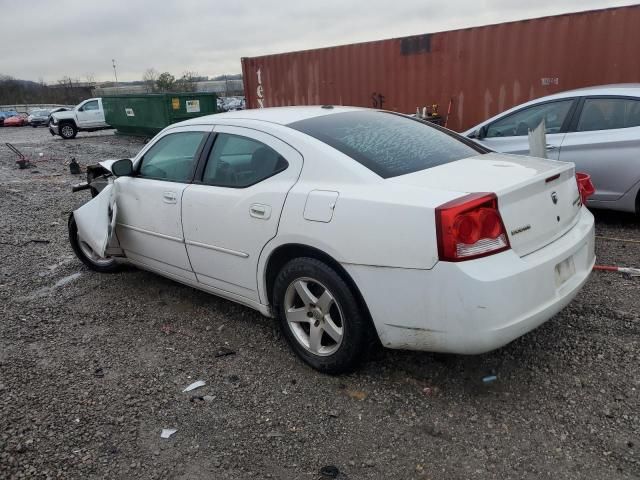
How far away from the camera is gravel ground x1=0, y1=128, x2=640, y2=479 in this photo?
2.39 m

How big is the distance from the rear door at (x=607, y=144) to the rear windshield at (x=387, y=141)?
2.50 m

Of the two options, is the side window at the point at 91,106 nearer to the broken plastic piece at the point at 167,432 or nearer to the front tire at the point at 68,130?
the front tire at the point at 68,130

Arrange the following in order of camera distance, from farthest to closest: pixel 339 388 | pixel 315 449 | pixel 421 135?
pixel 421 135 < pixel 339 388 < pixel 315 449

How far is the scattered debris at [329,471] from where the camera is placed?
2314 mm

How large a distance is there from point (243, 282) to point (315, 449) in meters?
1.24

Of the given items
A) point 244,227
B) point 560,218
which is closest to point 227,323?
point 244,227

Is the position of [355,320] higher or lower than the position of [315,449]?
higher

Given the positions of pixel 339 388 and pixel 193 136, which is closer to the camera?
pixel 339 388

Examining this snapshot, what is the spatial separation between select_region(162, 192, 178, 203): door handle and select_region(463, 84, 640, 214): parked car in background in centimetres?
399

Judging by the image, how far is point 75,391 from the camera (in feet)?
10.0

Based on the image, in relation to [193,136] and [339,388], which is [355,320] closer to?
[339,388]

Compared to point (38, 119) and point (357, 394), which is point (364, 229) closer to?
point (357, 394)

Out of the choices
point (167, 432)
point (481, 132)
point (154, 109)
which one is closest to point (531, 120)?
point (481, 132)

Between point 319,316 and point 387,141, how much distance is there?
3.76 feet
